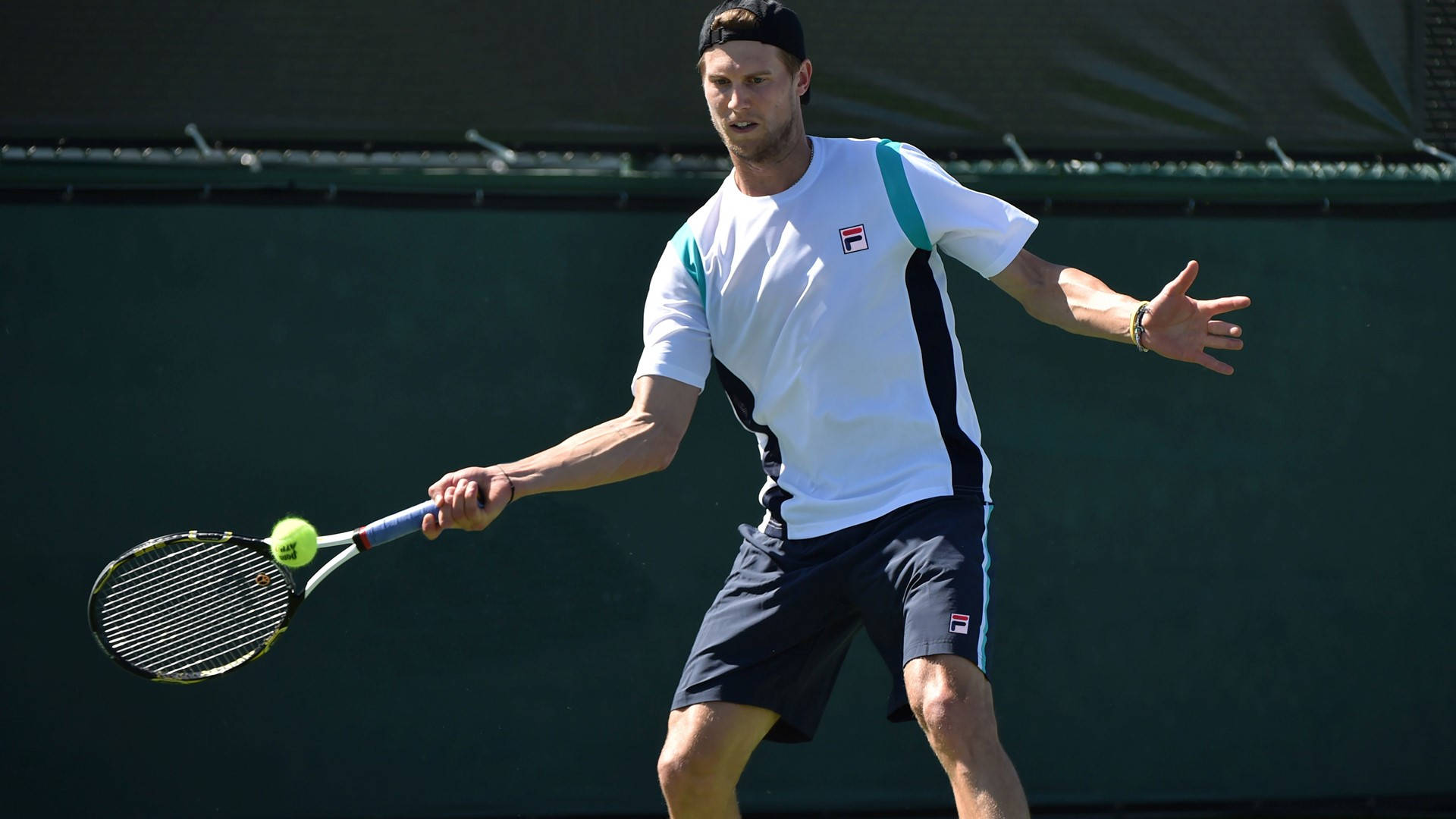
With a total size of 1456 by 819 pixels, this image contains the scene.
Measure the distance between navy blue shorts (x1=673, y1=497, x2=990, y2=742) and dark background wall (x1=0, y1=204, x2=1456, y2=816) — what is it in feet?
4.14

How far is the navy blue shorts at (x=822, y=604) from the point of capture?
3.04m

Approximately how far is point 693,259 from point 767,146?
30 cm

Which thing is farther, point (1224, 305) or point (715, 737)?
point (715, 737)

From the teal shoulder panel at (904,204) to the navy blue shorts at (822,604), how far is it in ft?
1.85

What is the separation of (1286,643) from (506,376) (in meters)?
2.47

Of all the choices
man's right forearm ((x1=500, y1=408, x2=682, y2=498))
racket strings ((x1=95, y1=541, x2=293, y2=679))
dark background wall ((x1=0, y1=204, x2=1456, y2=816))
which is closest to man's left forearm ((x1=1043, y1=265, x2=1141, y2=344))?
man's right forearm ((x1=500, y1=408, x2=682, y2=498))

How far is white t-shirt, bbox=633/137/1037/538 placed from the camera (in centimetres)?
320

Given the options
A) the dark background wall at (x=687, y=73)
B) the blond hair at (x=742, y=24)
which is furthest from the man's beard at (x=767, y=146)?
the dark background wall at (x=687, y=73)

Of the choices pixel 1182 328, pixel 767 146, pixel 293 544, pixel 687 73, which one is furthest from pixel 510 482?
pixel 687 73

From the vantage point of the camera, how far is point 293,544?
10.4 feet

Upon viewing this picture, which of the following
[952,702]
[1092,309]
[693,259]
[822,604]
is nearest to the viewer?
[952,702]

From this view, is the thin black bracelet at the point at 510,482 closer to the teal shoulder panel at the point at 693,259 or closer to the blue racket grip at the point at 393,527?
the blue racket grip at the point at 393,527

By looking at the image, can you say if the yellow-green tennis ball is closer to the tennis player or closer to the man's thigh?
the tennis player

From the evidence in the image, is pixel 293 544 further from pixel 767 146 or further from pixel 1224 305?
pixel 1224 305
